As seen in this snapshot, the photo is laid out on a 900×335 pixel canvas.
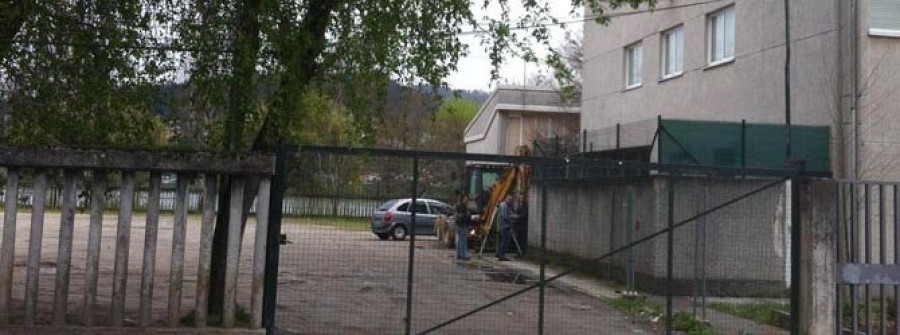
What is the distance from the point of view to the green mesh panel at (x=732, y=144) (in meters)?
15.9

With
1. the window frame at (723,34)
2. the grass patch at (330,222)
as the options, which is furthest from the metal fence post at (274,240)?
the window frame at (723,34)

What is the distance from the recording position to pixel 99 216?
9.40m

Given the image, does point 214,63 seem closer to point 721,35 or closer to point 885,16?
point 885,16

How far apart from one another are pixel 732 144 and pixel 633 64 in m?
8.30

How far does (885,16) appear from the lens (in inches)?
599

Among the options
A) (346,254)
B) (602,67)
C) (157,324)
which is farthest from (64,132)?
(602,67)

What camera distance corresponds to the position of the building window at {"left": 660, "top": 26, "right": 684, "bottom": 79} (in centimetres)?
2212

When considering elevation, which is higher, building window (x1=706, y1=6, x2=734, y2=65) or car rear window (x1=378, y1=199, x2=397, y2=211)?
building window (x1=706, y1=6, x2=734, y2=65)

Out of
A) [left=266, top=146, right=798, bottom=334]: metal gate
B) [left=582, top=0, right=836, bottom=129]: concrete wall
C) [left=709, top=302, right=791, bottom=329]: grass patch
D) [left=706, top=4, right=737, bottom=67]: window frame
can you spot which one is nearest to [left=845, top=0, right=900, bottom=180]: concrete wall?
[left=582, top=0, right=836, bottom=129]: concrete wall

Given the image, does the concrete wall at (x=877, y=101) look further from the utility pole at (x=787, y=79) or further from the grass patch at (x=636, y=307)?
the grass patch at (x=636, y=307)

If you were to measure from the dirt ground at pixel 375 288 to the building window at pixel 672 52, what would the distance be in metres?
11.8

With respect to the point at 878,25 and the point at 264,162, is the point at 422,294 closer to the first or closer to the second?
the point at 264,162

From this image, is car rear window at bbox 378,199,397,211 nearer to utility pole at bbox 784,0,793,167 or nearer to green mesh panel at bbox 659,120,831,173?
green mesh panel at bbox 659,120,831,173

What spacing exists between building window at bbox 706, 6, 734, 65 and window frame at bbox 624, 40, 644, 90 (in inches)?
130
